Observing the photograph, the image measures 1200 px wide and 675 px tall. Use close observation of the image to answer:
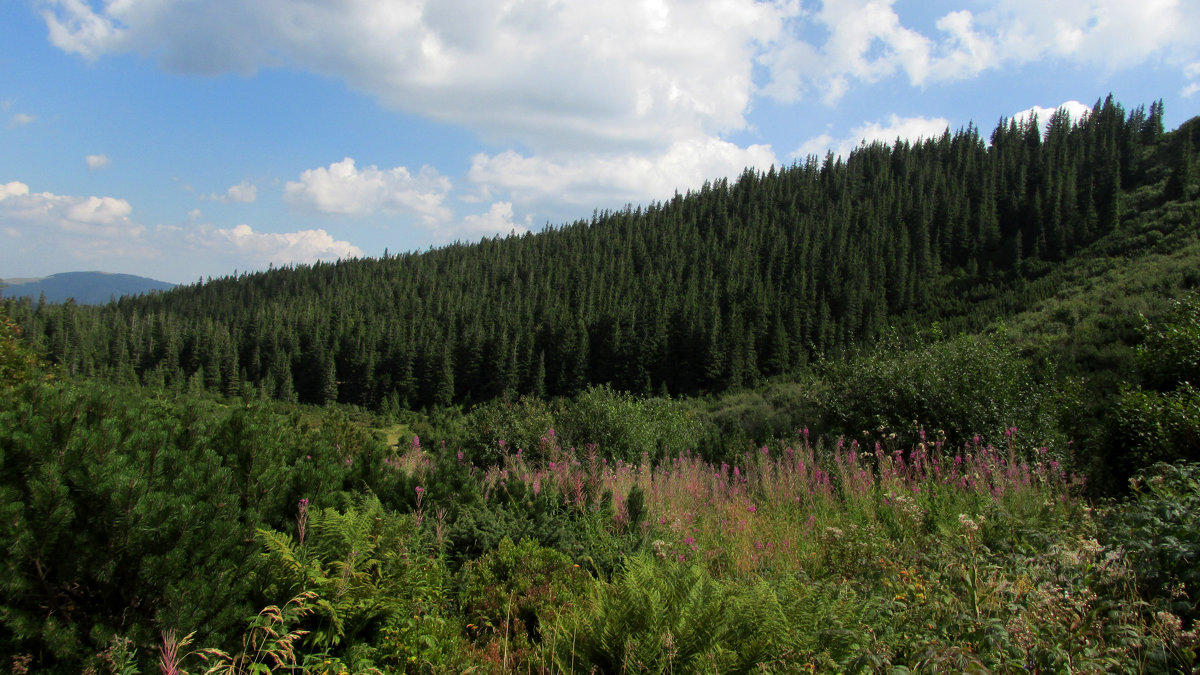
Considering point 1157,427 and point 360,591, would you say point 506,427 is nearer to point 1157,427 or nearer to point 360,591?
point 360,591

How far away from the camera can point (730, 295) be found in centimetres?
8581

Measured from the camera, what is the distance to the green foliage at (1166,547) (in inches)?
110

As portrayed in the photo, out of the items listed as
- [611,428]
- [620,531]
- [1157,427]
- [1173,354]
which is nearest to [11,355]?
[611,428]

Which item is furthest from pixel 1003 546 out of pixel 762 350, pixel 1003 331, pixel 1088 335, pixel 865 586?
pixel 762 350

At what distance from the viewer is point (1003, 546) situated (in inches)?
158

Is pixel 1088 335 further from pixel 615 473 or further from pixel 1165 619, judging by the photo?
pixel 1165 619

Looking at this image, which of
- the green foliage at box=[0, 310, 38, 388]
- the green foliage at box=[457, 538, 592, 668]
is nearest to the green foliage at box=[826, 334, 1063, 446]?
the green foliage at box=[457, 538, 592, 668]

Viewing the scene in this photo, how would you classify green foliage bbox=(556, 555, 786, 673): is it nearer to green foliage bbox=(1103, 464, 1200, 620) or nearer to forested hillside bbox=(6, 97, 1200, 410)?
green foliage bbox=(1103, 464, 1200, 620)

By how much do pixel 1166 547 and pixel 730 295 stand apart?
8494cm

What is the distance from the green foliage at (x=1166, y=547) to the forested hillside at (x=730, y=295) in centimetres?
6271

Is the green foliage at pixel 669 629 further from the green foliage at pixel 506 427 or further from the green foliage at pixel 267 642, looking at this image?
Result: the green foliage at pixel 506 427

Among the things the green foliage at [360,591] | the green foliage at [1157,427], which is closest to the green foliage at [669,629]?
the green foliage at [360,591]

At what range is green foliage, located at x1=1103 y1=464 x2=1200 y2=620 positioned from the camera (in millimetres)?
2789

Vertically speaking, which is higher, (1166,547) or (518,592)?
(1166,547)
